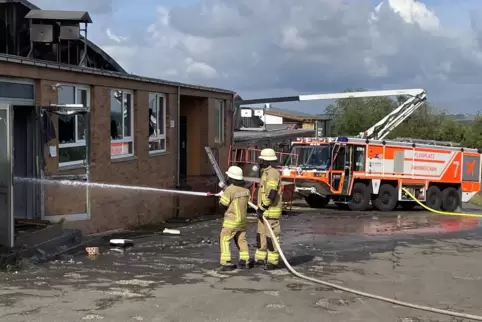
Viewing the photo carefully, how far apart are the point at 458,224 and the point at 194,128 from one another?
841 centimetres

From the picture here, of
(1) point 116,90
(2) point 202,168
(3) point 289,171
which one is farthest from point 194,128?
(1) point 116,90

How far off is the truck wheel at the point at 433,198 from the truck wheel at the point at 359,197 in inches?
114

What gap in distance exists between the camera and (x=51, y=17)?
50.8 feet

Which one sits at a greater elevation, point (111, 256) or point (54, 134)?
point (54, 134)

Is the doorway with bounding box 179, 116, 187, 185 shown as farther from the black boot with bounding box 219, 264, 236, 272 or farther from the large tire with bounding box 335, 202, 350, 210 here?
the black boot with bounding box 219, 264, 236, 272

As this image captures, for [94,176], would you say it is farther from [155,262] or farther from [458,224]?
[458,224]

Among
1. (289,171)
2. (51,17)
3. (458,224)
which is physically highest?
(51,17)

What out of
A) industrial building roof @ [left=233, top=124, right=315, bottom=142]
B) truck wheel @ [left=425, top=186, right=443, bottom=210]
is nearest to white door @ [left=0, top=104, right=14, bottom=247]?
industrial building roof @ [left=233, top=124, right=315, bottom=142]

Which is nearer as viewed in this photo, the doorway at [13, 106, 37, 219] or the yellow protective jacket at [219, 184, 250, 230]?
the yellow protective jacket at [219, 184, 250, 230]

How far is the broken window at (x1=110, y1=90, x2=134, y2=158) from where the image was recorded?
14461mm

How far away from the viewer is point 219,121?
21297mm

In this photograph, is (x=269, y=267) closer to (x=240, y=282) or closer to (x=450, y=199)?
(x=240, y=282)

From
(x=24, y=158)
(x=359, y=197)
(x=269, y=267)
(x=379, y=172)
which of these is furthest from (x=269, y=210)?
(x=379, y=172)

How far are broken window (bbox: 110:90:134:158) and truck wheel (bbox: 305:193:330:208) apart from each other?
9370 mm
